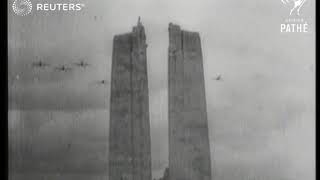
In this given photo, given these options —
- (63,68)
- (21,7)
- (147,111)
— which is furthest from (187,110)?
(21,7)

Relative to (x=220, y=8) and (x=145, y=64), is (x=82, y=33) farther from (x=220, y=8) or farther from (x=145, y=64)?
(x=220, y=8)

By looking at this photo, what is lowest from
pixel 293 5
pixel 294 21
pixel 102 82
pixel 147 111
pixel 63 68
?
pixel 147 111

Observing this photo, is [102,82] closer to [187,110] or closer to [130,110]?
[130,110]

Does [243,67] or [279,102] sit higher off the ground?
[243,67]

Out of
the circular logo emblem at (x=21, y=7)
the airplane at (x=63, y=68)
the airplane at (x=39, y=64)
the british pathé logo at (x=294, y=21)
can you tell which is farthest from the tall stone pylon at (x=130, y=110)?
the british pathé logo at (x=294, y=21)

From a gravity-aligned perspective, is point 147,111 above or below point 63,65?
below

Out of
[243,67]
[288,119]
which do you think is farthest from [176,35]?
[288,119]

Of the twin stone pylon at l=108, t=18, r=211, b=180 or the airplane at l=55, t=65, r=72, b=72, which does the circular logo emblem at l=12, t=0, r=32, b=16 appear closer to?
the airplane at l=55, t=65, r=72, b=72
